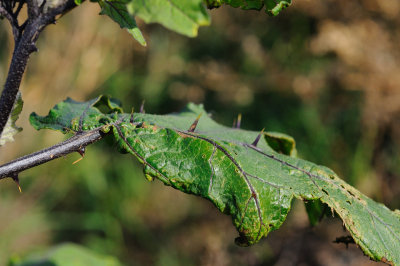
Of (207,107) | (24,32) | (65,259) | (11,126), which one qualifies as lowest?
(207,107)

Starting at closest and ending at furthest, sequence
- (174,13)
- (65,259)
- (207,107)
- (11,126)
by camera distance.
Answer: (174,13) → (11,126) → (65,259) → (207,107)

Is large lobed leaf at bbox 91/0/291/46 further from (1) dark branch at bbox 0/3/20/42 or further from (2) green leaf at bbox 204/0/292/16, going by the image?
(1) dark branch at bbox 0/3/20/42

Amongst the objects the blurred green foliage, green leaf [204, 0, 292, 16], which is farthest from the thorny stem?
the blurred green foliage

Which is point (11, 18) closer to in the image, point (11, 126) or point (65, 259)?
point (11, 126)

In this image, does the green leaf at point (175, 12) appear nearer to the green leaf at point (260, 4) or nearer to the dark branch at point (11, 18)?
the green leaf at point (260, 4)

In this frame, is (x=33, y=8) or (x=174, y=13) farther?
(x=33, y=8)

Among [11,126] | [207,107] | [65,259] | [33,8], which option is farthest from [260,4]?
[207,107]

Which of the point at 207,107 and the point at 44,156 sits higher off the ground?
the point at 44,156
